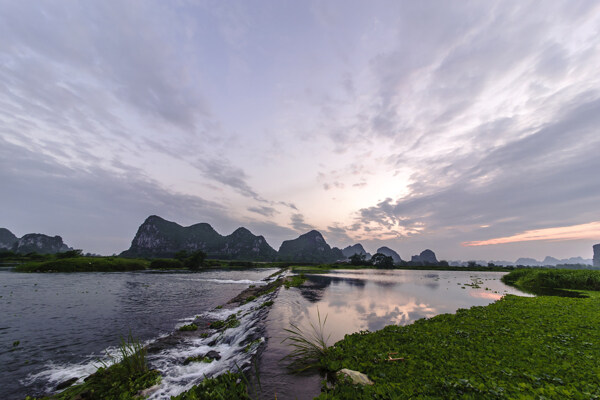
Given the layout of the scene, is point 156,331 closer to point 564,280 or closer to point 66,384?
point 66,384

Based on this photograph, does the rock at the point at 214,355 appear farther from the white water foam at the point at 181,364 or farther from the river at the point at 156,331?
the river at the point at 156,331

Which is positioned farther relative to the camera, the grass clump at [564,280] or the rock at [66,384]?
the grass clump at [564,280]

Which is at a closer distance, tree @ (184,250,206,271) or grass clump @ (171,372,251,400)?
grass clump @ (171,372,251,400)

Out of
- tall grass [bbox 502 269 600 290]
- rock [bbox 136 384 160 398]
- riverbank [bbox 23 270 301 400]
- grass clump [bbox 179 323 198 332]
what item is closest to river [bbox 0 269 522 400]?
riverbank [bbox 23 270 301 400]

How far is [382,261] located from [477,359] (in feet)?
461

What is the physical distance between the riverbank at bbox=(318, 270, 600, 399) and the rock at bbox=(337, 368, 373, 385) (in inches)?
10.9

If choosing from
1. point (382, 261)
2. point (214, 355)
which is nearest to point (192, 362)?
point (214, 355)

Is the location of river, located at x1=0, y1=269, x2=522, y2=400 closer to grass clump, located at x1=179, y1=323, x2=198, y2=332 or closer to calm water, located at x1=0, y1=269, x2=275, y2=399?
calm water, located at x1=0, y1=269, x2=275, y2=399

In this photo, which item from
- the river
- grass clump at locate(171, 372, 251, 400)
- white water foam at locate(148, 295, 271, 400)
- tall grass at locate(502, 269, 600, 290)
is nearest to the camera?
grass clump at locate(171, 372, 251, 400)

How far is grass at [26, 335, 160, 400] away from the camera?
821 cm

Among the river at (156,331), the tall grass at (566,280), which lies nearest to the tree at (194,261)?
the river at (156,331)

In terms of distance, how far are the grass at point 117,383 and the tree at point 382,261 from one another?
141 m

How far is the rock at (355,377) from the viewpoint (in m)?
7.69

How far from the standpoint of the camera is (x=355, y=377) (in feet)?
25.9
